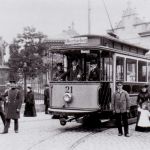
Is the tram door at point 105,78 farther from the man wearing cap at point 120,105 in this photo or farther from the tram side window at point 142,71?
the tram side window at point 142,71

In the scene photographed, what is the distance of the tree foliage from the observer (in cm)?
2639

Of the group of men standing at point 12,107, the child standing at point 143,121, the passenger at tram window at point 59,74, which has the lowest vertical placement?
the child standing at point 143,121

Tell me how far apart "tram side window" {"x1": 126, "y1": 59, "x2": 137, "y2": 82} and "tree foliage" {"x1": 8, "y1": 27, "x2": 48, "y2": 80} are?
11871 mm

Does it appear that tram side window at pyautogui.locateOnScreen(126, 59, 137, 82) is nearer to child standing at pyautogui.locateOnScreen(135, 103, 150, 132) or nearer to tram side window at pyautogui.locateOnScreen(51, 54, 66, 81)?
child standing at pyautogui.locateOnScreen(135, 103, 150, 132)

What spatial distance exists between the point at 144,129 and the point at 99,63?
2509 mm

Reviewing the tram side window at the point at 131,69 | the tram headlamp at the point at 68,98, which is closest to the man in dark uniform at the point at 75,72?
the tram headlamp at the point at 68,98

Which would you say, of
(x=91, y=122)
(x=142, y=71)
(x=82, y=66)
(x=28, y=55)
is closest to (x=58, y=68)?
(x=82, y=66)

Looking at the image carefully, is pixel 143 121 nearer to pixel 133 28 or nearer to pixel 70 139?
pixel 70 139

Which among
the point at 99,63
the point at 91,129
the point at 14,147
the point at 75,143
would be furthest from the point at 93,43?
the point at 14,147

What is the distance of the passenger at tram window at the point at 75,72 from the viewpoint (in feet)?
42.9

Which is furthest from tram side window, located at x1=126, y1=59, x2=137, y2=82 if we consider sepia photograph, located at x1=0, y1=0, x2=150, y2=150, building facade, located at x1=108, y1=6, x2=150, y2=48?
building facade, located at x1=108, y1=6, x2=150, y2=48

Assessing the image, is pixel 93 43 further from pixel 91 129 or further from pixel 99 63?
pixel 91 129

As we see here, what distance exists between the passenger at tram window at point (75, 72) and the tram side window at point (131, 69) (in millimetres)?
2133

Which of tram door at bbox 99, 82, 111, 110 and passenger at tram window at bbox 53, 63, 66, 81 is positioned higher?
passenger at tram window at bbox 53, 63, 66, 81
